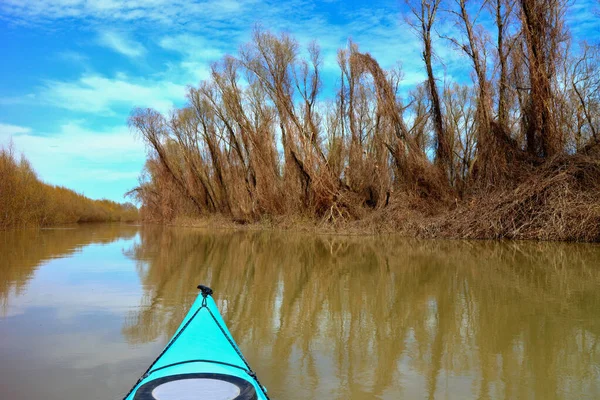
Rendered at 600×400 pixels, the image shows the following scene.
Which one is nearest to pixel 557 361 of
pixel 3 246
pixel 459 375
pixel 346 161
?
pixel 459 375

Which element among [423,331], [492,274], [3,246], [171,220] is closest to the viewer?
[423,331]

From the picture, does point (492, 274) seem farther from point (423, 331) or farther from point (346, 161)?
point (346, 161)

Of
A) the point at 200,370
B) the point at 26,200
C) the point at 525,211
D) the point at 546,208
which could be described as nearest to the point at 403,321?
the point at 200,370

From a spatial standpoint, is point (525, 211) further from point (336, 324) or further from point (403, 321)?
point (336, 324)

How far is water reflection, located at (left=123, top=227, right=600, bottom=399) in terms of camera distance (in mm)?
3836

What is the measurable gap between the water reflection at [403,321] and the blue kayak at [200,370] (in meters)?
0.57

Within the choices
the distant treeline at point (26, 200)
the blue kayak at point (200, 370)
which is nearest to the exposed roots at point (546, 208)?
the blue kayak at point (200, 370)

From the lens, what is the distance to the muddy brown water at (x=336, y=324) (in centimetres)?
382

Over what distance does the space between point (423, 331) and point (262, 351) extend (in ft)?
6.13

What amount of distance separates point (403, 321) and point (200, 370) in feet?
10.6

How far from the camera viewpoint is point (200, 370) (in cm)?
317

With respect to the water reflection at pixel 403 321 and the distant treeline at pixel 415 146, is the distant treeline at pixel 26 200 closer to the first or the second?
the distant treeline at pixel 415 146

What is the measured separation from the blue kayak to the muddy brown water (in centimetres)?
58

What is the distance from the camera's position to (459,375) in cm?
395
